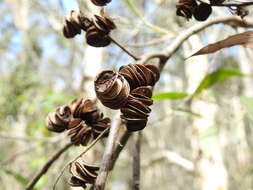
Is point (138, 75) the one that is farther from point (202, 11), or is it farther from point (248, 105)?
point (248, 105)

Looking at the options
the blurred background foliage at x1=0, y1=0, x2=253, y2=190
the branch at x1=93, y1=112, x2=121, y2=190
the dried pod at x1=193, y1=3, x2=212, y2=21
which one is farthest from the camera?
the blurred background foliage at x1=0, y1=0, x2=253, y2=190

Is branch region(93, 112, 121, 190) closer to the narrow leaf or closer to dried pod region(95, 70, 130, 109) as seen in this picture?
dried pod region(95, 70, 130, 109)

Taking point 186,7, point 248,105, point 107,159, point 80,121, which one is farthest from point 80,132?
point 248,105

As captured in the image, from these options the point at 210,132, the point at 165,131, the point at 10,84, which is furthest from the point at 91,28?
the point at 165,131

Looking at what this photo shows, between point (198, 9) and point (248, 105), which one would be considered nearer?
point (198, 9)

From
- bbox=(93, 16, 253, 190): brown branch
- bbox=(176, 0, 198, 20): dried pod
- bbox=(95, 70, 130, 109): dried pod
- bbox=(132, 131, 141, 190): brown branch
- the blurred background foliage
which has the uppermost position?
bbox=(95, 70, 130, 109): dried pod

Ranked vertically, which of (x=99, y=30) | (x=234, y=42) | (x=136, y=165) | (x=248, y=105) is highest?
(x=99, y=30)

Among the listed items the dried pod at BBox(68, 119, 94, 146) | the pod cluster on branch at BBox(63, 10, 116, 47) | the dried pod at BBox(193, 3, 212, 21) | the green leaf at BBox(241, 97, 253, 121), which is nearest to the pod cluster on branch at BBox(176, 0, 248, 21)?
the dried pod at BBox(193, 3, 212, 21)

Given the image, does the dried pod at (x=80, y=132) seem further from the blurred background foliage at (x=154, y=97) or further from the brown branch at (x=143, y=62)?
the blurred background foliage at (x=154, y=97)
